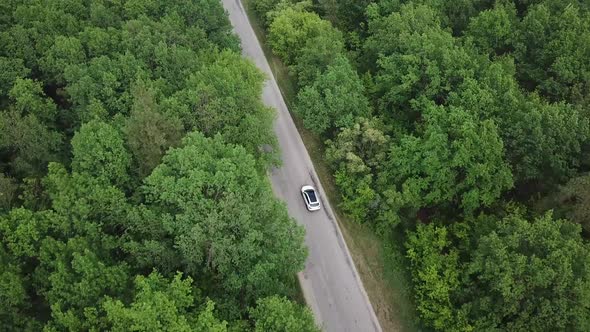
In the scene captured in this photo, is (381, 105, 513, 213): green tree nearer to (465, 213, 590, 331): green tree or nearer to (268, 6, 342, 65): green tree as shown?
(465, 213, 590, 331): green tree

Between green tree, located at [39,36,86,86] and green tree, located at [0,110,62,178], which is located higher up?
green tree, located at [39,36,86,86]

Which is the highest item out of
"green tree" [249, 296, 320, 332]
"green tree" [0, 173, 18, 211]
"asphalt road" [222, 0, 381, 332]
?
"green tree" [0, 173, 18, 211]

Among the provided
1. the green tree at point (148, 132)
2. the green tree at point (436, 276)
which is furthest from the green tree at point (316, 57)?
the green tree at point (436, 276)

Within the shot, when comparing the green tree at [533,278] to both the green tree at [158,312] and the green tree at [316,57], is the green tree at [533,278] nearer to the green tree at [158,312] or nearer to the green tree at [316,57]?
the green tree at [158,312]

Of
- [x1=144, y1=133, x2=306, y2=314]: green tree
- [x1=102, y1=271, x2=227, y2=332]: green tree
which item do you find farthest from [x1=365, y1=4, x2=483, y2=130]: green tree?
[x1=102, y1=271, x2=227, y2=332]: green tree

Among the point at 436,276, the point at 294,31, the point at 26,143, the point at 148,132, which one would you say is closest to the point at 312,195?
the point at 436,276

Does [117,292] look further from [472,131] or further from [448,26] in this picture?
[448,26]
